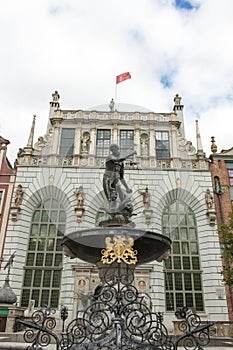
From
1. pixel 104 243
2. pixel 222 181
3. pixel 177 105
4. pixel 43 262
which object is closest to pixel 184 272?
pixel 222 181

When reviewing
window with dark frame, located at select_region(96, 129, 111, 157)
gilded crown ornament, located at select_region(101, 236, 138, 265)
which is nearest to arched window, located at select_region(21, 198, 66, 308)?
window with dark frame, located at select_region(96, 129, 111, 157)

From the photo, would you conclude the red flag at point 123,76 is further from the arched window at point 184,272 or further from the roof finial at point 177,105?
the roof finial at point 177,105

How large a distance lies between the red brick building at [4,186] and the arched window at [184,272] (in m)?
12.3

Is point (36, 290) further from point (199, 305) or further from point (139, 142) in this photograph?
point (139, 142)

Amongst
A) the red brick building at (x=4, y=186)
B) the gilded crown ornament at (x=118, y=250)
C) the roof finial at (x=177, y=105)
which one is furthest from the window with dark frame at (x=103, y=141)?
the roof finial at (x=177, y=105)

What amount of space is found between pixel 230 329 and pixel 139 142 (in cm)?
1024

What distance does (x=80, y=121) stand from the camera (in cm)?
2258

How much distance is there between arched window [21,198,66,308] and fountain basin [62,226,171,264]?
37.8 feet

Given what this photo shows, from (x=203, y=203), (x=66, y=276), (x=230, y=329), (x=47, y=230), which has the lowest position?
(x=230, y=329)

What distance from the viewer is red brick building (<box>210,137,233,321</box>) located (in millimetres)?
23438

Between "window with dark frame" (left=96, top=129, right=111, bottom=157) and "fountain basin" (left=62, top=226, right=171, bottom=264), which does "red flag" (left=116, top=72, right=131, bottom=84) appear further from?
"fountain basin" (left=62, top=226, right=171, bottom=264)

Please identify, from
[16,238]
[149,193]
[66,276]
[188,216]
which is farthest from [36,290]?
[149,193]

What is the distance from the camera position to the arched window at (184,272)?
2122 cm

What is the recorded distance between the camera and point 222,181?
966 inches
